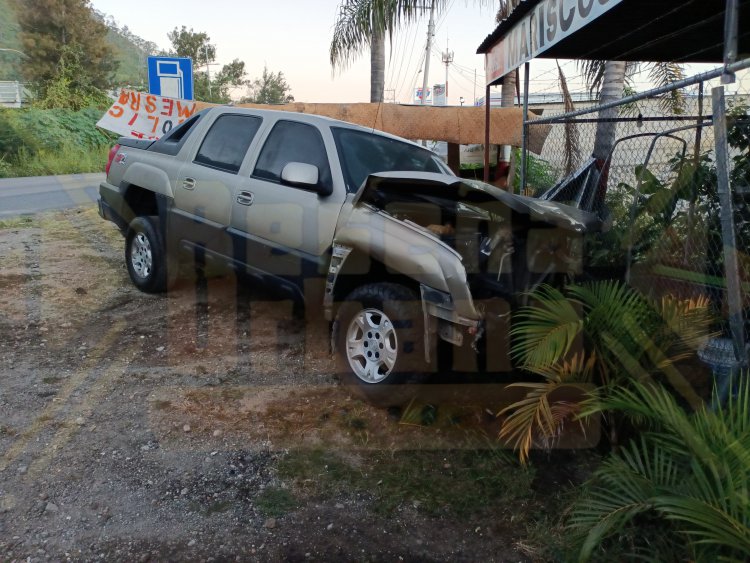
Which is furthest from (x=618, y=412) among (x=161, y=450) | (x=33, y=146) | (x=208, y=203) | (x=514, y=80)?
(x=33, y=146)

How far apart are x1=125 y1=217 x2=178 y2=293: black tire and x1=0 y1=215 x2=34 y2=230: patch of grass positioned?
14.6 feet

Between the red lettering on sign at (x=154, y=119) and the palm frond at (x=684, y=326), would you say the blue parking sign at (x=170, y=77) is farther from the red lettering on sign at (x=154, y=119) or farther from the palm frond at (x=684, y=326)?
the palm frond at (x=684, y=326)

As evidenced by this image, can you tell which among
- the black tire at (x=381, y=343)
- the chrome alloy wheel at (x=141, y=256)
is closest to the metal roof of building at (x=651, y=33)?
the black tire at (x=381, y=343)

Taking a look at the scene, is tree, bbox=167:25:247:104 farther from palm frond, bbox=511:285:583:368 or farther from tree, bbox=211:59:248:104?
palm frond, bbox=511:285:583:368

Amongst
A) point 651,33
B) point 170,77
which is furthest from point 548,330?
point 170,77

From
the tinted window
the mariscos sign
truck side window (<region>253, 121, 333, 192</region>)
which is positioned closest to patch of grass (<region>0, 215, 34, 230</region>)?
the tinted window

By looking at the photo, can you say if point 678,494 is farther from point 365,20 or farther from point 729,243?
point 365,20

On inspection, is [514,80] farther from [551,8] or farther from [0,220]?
[0,220]

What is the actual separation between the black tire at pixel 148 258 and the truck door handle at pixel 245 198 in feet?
4.14

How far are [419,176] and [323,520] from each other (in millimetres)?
2114

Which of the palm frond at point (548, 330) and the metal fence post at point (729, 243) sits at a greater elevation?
the metal fence post at point (729, 243)

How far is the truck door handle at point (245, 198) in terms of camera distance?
16.1 ft

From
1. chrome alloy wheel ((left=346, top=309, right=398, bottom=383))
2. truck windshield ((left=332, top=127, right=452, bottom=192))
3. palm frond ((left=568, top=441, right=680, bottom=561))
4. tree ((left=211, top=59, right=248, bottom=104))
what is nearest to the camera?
palm frond ((left=568, top=441, right=680, bottom=561))

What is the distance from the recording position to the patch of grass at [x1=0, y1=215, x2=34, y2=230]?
9.49 meters
